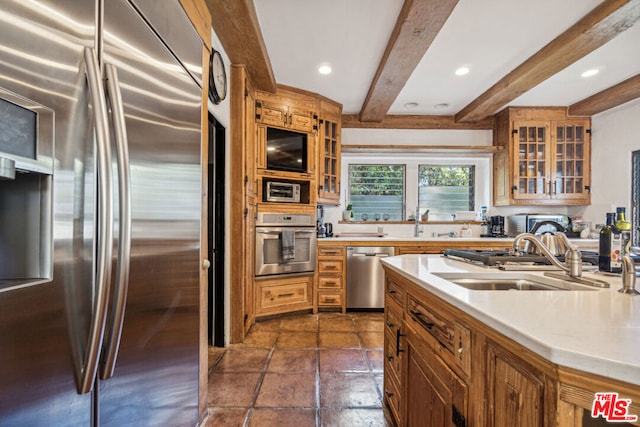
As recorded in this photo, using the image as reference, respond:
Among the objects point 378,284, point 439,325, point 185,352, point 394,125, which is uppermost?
point 394,125

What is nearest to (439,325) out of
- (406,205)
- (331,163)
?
(331,163)

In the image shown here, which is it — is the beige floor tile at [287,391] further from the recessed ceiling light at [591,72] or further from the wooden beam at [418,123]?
the recessed ceiling light at [591,72]

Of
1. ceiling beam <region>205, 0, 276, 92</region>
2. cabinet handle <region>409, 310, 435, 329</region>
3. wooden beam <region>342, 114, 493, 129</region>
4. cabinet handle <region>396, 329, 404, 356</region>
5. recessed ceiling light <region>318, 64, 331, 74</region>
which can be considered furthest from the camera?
wooden beam <region>342, 114, 493, 129</region>

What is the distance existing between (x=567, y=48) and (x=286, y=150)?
267cm

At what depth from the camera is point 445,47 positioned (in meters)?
2.67

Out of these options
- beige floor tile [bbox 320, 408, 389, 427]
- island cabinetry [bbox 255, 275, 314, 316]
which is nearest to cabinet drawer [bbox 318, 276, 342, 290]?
island cabinetry [bbox 255, 275, 314, 316]

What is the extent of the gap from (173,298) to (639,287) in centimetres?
167

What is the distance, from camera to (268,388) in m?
2.00

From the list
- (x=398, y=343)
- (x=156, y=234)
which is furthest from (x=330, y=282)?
(x=156, y=234)

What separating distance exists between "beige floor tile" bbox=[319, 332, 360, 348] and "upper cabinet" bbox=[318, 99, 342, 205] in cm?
157

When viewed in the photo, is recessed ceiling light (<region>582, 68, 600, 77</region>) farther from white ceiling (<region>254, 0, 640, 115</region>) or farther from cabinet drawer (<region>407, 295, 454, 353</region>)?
cabinet drawer (<region>407, 295, 454, 353</region>)

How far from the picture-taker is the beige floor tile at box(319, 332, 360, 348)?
268 cm

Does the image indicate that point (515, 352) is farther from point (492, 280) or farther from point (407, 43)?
point (407, 43)

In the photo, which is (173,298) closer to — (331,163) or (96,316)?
(96,316)
